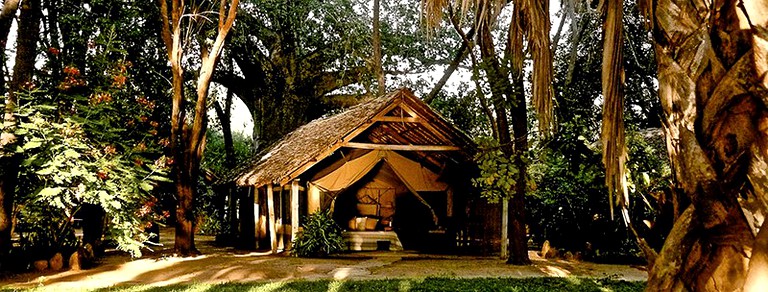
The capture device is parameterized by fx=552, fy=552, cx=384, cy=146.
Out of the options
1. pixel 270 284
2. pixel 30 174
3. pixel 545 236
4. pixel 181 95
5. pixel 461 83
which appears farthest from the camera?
pixel 461 83

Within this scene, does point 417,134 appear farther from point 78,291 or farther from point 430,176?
point 78,291

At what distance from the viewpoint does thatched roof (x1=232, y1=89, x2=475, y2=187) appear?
1167 centimetres

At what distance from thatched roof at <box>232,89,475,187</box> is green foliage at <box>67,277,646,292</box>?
380 centimetres

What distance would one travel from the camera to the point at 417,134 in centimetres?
1305

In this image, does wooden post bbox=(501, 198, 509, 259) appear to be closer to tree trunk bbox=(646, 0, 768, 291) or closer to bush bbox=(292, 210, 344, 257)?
bush bbox=(292, 210, 344, 257)

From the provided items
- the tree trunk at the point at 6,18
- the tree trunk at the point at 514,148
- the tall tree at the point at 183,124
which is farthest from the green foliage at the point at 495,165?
the tree trunk at the point at 6,18

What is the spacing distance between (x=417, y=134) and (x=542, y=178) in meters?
3.31

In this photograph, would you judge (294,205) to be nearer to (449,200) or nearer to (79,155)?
(449,200)

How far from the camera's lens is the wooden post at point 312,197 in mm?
13023

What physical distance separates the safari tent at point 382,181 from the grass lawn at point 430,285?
149 inches

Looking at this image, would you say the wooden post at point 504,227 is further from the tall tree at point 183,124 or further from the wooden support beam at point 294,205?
the tall tree at point 183,124

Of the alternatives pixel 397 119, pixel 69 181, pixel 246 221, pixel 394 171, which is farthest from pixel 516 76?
pixel 246 221

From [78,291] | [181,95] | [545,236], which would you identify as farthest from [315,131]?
[78,291]

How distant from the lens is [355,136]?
39.3 feet
